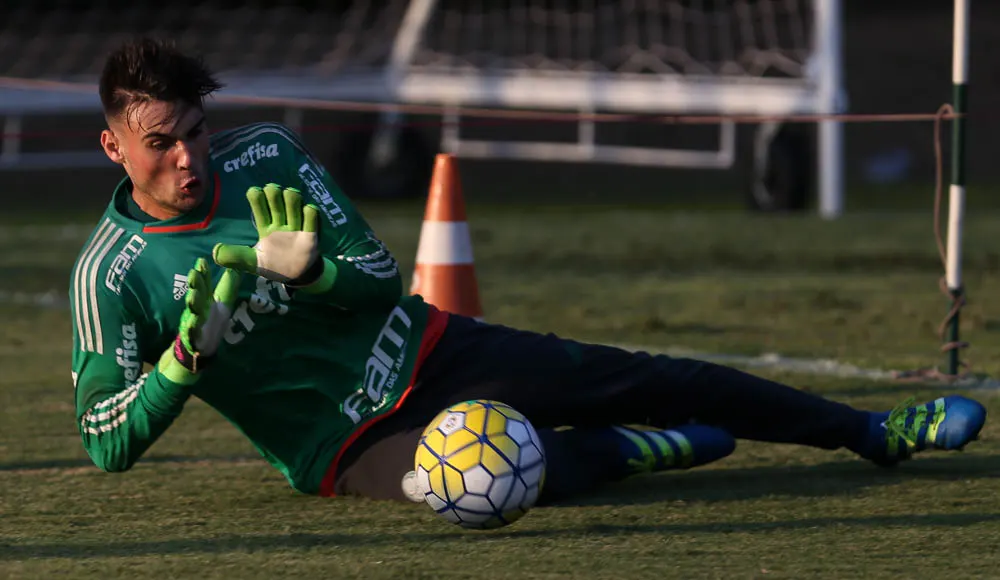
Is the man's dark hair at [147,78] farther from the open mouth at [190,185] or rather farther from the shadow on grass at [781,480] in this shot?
the shadow on grass at [781,480]

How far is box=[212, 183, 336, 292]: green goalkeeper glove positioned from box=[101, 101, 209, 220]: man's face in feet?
1.27

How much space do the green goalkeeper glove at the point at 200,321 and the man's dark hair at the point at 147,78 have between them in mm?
616

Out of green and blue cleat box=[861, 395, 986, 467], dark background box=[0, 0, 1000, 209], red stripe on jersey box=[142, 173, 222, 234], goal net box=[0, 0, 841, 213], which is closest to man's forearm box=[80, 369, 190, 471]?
red stripe on jersey box=[142, 173, 222, 234]

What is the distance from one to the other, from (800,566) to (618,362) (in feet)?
3.35

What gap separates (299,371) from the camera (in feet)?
13.5

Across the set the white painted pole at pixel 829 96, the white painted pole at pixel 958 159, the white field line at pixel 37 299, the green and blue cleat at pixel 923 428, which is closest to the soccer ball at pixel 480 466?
the green and blue cleat at pixel 923 428

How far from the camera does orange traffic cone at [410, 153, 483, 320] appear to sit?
5906mm

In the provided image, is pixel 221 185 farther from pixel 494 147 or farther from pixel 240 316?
pixel 494 147

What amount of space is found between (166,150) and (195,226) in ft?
0.77

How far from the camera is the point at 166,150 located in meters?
3.85

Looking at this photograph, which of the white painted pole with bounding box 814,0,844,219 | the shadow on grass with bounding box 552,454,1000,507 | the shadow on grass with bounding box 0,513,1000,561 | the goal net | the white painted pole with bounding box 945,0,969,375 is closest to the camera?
the shadow on grass with bounding box 0,513,1000,561

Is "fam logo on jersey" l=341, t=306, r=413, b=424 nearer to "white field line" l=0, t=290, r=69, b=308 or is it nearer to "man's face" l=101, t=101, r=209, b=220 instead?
"man's face" l=101, t=101, r=209, b=220

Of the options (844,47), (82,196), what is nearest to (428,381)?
(82,196)

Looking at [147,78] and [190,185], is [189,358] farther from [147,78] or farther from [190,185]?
[147,78]
